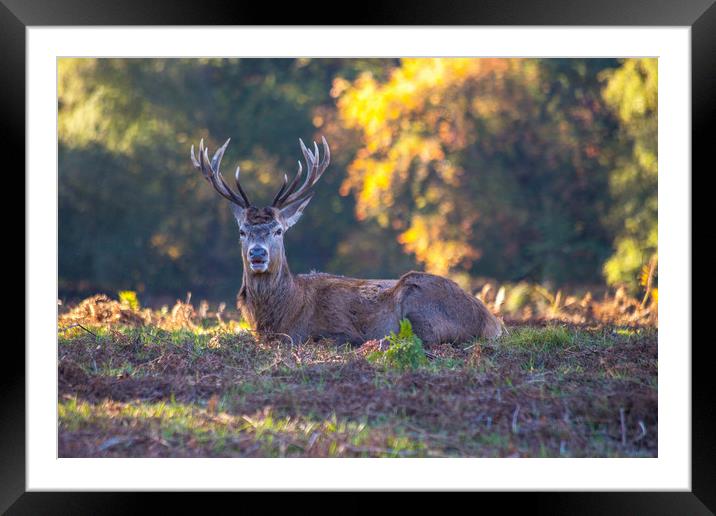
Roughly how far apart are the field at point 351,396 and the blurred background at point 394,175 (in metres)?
8.74

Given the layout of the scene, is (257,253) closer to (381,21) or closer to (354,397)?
→ (354,397)

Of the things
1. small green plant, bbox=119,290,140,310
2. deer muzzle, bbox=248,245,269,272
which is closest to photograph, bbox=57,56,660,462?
deer muzzle, bbox=248,245,269,272

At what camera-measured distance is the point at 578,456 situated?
5793 mm

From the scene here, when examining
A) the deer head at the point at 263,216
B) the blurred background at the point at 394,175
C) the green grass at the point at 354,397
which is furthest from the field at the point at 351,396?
the blurred background at the point at 394,175

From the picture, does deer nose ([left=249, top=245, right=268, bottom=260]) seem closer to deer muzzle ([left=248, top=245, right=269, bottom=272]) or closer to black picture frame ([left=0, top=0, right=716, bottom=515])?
deer muzzle ([left=248, top=245, right=269, bottom=272])

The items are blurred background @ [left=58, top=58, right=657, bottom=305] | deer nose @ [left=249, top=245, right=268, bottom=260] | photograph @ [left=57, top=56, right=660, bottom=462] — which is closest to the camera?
photograph @ [left=57, top=56, right=660, bottom=462]

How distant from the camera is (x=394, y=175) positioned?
21.2 metres

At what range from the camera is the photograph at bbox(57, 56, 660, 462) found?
20.7 feet

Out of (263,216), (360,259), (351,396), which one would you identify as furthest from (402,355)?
(360,259)

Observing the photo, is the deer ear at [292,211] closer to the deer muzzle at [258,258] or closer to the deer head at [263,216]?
the deer head at [263,216]

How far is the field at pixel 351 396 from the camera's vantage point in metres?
5.87

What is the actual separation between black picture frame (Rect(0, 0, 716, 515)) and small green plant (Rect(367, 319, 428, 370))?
2393mm

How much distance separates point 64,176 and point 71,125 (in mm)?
1327

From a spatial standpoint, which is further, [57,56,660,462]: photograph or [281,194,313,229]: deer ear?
[281,194,313,229]: deer ear
